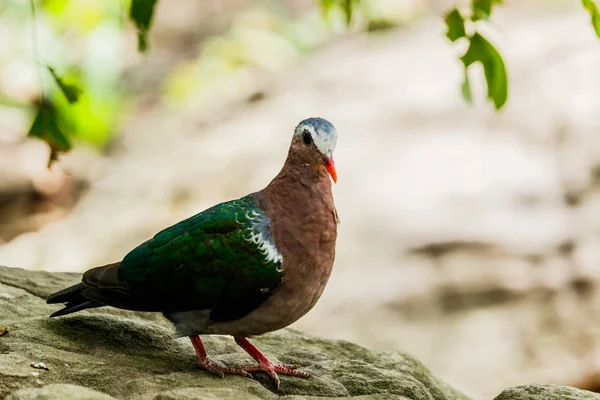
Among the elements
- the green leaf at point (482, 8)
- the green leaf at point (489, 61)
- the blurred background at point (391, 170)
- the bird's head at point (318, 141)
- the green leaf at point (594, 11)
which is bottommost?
the bird's head at point (318, 141)

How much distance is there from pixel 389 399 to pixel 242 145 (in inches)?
230

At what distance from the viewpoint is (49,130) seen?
3.87 m

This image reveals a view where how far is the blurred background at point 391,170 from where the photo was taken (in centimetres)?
756

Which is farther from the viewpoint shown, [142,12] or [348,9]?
[348,9]

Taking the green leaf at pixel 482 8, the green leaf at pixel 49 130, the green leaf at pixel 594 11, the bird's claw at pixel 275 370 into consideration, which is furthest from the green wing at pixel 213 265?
the green leaf at pixel 594 11

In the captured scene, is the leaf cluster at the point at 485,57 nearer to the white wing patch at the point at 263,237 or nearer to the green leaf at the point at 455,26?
the green leaf at the point at 455,26

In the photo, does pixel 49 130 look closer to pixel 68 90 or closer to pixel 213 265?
pixel 68 90

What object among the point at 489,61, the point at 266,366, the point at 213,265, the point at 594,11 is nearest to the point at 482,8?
the point at 489,61

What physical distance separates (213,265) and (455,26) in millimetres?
1404

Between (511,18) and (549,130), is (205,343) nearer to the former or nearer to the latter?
(549,130)

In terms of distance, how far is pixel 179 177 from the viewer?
8859 millimetres

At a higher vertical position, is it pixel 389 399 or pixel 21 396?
pixel 389 399

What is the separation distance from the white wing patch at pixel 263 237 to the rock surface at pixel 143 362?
1.72ft

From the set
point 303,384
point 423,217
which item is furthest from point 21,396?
point 423,217
